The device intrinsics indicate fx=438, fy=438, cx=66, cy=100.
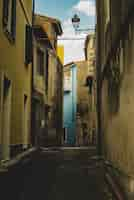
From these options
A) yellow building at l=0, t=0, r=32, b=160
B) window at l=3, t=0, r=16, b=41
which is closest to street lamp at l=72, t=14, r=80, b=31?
yellow building at l=0, t=0, r=32, b=160

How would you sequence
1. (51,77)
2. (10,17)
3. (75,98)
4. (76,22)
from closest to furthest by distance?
1. (10,17)
2. (76,22)
3. (51,77)
4. (75,98)

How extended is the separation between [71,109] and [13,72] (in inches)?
1176

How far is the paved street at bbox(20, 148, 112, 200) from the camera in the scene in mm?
6654

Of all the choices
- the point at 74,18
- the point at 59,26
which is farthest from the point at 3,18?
the point at 59,26

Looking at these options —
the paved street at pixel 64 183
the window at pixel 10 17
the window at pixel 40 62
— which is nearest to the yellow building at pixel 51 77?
the window at pixel 40 62

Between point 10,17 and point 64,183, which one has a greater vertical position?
point 10,17

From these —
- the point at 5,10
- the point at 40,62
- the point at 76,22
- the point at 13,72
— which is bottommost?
the point at 13,72

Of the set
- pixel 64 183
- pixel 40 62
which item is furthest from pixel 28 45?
pixel 40 62

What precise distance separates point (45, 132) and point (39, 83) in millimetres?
3304

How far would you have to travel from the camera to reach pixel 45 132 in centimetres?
2244

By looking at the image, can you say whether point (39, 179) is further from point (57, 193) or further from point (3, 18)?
point (3, 18)

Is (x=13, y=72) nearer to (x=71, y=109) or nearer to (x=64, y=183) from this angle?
(x=64, y=183)

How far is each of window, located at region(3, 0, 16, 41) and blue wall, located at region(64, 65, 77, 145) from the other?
2928 centimetres

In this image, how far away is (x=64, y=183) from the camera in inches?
309
